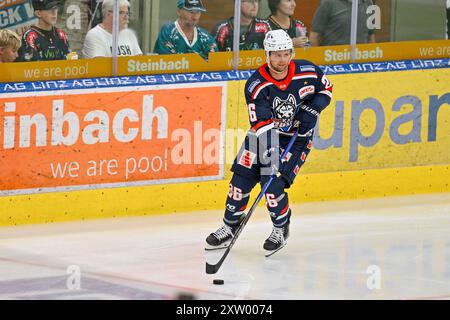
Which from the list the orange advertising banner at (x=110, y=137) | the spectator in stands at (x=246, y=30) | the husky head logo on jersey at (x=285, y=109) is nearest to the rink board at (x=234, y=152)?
the orange advertising banner at (x=110, y=137)

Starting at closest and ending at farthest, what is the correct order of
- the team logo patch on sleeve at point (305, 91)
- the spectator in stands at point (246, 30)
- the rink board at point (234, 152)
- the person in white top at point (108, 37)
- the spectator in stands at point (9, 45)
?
the team logo patch on sleeve at point (305, 91), the spectator in stands at point (9, 45), the rink board at point (234, 152), the person in white top at point (108, 37), the spectator in stands at point (246, 30)

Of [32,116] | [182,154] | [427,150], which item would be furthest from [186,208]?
[427,150]

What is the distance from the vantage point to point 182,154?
9.67 m

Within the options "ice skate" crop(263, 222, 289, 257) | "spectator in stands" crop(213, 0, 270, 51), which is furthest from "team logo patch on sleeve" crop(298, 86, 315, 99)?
"spectator in stands" crop(213, 0, 270, 51)

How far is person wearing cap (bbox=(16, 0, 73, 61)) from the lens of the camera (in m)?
8.98

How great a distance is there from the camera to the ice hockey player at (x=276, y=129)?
806cm

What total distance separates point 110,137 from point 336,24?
2.29m

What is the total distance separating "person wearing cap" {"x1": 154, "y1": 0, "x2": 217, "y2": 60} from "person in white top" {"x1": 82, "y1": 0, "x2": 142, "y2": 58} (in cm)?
21

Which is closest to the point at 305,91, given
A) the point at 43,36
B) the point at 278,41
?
the point at 278,41

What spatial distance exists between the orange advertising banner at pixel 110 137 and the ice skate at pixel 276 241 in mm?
1504

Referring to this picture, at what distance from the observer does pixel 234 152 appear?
9.93m

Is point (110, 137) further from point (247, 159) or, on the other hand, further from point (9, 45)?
point (247, 159)

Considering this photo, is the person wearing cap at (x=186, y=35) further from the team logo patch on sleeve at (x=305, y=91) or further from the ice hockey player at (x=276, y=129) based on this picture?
the team logo patch on sleeve at (x=305, y=91)

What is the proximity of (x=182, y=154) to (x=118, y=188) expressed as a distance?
590mm
